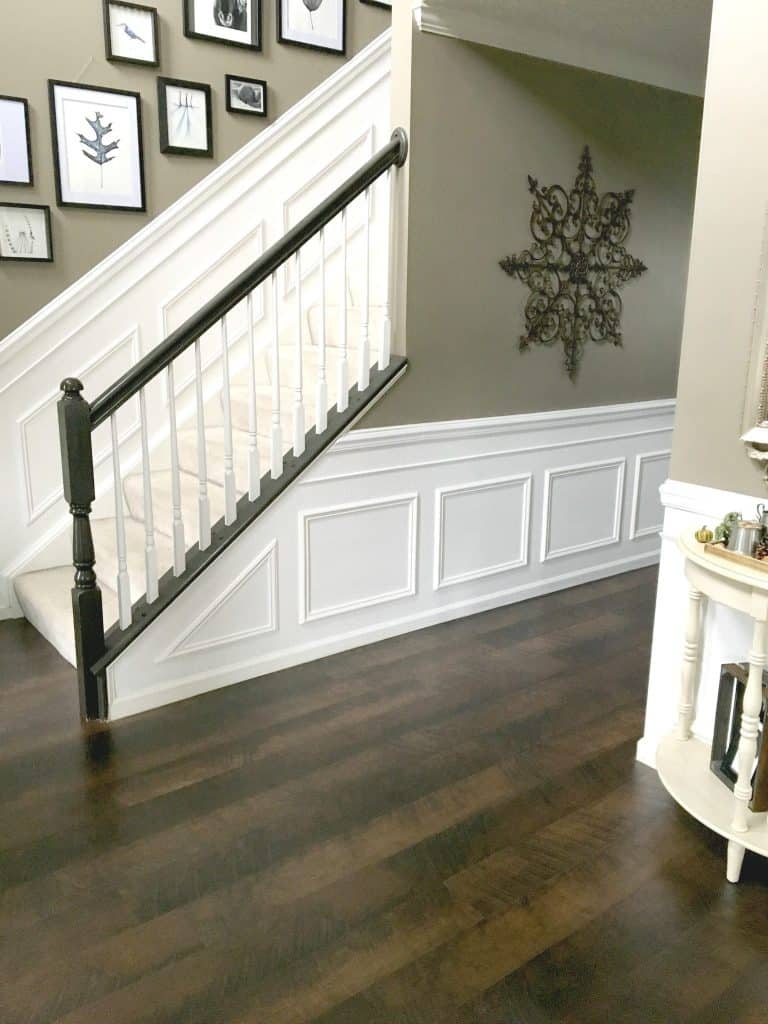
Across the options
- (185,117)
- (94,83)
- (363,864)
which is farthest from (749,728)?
(94,83)

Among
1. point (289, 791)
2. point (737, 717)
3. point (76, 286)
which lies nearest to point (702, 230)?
point (737, 717)

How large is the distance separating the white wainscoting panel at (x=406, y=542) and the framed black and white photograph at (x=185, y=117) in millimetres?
1706

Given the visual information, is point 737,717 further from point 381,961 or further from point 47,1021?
point 47,1021

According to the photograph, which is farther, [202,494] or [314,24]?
[314,24]

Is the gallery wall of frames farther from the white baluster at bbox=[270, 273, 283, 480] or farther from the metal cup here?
the metal cup

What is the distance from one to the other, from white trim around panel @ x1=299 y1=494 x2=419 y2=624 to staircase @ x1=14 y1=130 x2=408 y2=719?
227 mm

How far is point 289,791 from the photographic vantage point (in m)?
2.49

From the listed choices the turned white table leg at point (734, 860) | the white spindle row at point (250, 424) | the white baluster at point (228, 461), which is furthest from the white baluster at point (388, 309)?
the turned white table leg at point (734, 860)

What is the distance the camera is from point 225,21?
12.7 ft

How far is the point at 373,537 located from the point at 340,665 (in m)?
Answer: 0.53

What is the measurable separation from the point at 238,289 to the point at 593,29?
1.95 metres

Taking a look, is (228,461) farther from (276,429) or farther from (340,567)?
(340,567)

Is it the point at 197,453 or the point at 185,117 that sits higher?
the point at 185,117

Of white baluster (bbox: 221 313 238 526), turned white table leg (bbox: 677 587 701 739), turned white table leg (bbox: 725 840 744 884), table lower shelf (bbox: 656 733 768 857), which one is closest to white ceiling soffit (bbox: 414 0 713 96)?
white baluster (bbox: 221 313 238 526)
